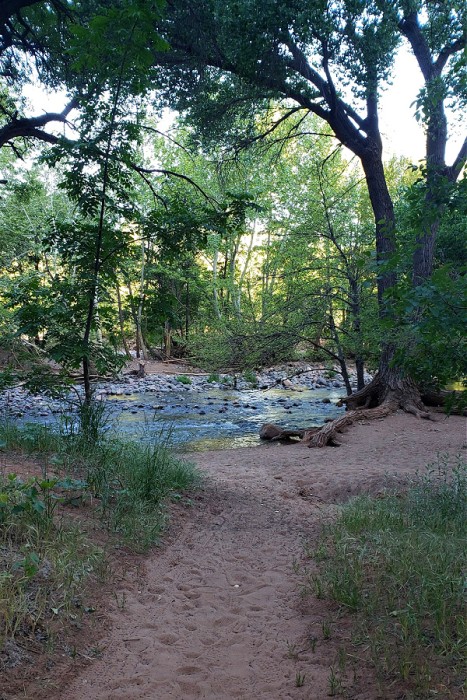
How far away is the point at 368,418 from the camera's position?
1006 centimetres

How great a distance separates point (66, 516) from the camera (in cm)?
363

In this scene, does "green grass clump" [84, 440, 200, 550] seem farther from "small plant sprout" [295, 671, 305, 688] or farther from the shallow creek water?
the shallow creek water

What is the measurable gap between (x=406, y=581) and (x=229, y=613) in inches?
44.1

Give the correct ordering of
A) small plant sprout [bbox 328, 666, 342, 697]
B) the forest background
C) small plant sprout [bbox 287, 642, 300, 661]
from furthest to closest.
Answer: the forest background, small plant sprout [bbox 287, 642, 300, 661], small plant sprout [bbox 328, 666, 342, 697]

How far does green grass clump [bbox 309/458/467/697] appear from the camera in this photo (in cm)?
226

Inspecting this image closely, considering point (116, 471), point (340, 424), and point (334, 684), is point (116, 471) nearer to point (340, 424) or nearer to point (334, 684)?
point (334, 684)

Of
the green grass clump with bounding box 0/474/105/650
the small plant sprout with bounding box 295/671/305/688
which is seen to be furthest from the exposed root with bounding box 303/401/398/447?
the small plant sprout with bounding box 295/671/305/688

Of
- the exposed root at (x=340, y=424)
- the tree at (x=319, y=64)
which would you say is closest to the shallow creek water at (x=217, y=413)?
the exposed root at (x=340, y=424)

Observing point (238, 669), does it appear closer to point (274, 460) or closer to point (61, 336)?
point (61, 336)

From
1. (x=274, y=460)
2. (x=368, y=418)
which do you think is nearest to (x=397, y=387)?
(x=368, y=418)

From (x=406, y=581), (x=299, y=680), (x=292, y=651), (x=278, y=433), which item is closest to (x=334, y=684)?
(x=299, y=680)

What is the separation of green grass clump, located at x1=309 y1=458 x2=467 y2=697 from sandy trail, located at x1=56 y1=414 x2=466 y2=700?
17 centimetres

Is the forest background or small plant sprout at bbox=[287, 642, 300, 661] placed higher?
the forest background

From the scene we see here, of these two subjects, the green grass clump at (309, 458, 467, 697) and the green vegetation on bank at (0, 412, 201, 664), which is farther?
the green vegetation on bank at (0, 412, 201, 664)
